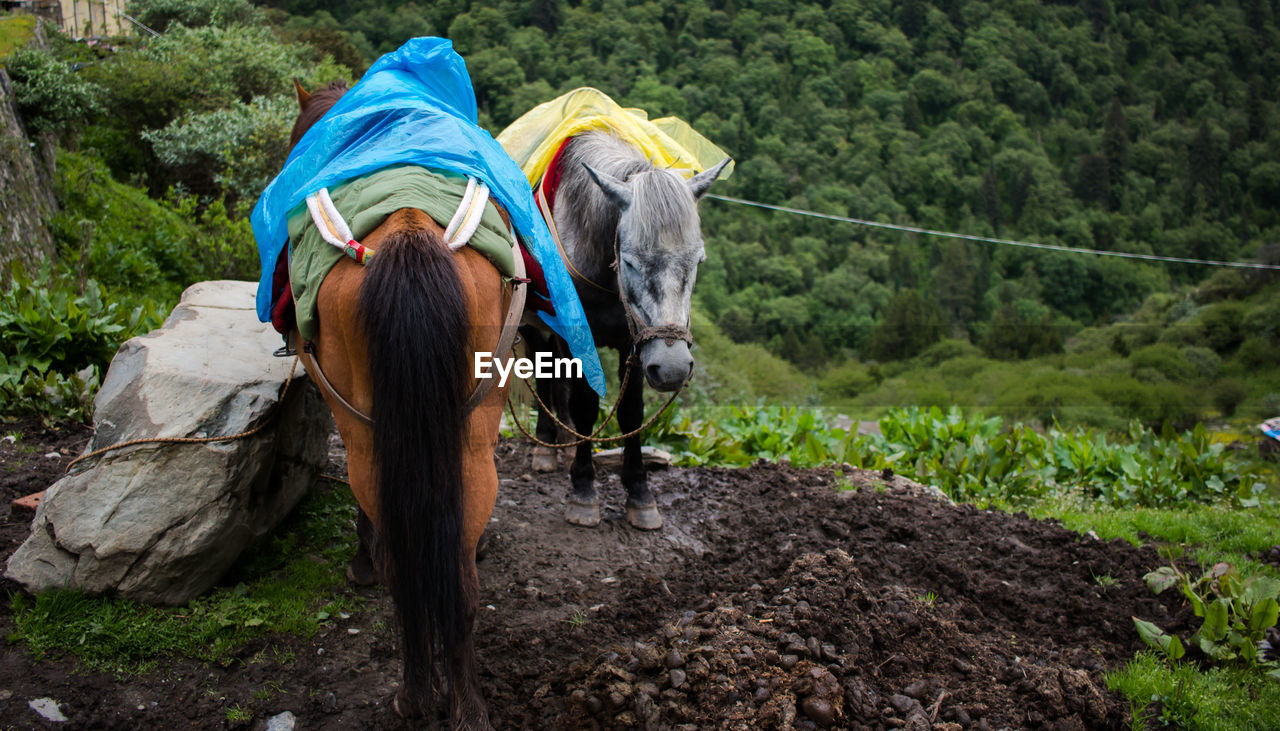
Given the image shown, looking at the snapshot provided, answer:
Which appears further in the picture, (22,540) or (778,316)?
(778,316)

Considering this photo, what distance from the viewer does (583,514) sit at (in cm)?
420

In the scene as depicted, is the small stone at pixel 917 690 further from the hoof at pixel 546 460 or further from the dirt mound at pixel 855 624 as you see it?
the hoof at pixel 546 460

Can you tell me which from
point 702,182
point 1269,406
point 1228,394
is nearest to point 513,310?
point 702,182

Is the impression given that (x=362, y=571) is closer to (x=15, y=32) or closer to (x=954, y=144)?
(x=15, y=32)

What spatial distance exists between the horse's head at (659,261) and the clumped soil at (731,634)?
3.35ft

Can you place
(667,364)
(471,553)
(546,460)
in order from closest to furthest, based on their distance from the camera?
1. (471,553)
2. (667,364)
3. (546,460)

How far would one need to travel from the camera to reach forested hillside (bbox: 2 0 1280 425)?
37531mm

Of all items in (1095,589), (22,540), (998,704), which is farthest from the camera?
(1095,589)

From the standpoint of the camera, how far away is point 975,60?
182 feet

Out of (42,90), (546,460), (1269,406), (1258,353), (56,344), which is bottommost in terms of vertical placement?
(1269,406)

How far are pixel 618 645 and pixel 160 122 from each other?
46.3 feet

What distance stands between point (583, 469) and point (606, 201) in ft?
4.93

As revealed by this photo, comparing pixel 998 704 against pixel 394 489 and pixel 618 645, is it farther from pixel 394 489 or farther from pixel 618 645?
pixel 394 489

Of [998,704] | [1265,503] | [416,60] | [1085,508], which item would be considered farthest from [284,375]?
[1265,503]
